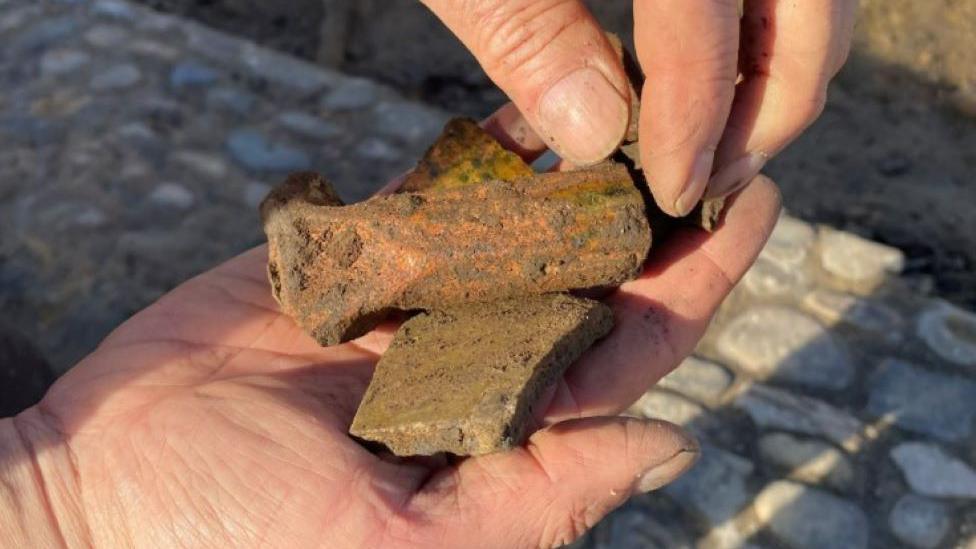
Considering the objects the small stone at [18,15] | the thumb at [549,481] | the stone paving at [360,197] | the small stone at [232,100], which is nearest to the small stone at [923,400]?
the stone paving at [360,197]

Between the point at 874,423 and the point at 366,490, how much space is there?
1.70 meters

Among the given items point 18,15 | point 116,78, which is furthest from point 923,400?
point 18,15

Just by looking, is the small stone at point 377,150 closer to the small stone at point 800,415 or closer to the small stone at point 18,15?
the small stone at point 800,415

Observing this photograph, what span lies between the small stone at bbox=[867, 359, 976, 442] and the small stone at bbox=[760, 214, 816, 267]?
51 centimetres

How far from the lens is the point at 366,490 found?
1857 millimetres

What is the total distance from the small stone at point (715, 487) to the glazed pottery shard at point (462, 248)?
2.62 feet

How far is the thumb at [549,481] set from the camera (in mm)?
1861

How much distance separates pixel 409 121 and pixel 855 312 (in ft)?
6.60

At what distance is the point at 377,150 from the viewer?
13.1 feet

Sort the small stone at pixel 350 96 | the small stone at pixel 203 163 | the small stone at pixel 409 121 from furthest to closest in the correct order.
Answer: the small stone at pixel 350 96
the small stone at pixel 409 121
the small stone at pixel 203 163

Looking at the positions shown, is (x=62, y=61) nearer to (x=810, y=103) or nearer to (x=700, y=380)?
(x=700, y=380)

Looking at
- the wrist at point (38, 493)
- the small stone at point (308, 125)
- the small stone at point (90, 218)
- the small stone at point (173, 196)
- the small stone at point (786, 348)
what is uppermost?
the wrist at point (38, 493)

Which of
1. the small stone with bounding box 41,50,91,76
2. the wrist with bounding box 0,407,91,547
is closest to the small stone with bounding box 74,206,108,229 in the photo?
the small stone with bounding box 41,50,91,76

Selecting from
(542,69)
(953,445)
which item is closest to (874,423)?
(953,445)
